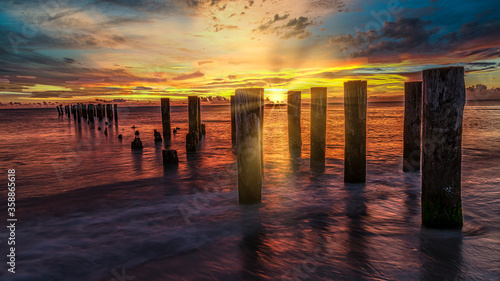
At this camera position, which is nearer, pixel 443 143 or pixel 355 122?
pixel 443 143

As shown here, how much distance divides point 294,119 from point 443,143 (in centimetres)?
776

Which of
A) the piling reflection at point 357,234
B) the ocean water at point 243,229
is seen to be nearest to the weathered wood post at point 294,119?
the ocean water at point 243,229

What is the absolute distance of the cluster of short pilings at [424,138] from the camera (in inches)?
144

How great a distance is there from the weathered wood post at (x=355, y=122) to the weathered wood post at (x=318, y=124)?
1.92 metres

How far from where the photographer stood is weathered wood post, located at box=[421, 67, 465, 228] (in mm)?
3609

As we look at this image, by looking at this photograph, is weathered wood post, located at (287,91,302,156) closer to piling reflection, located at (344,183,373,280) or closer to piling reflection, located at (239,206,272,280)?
piling reflection, located at (344,183,373,280)

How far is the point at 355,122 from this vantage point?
608 cm

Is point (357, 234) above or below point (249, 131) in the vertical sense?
below

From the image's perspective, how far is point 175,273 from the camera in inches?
128

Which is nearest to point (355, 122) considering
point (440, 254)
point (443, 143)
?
point (443, 143)

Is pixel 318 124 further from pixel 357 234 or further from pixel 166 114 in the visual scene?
pixel 166 114

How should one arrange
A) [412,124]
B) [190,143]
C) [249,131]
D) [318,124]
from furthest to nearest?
[190,143]
[318,124]
[412,124]
[249,131]

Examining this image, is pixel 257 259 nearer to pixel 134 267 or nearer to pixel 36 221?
pixel 134 267

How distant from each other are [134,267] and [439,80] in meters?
4.54
